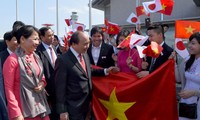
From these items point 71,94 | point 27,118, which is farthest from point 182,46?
point 27,118

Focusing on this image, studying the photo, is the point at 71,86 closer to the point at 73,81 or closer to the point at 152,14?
the point at 73,81

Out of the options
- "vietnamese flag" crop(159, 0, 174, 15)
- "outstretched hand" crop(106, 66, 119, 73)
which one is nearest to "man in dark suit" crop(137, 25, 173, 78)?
"outstretched hand" crop(106, 66, 119, 73)

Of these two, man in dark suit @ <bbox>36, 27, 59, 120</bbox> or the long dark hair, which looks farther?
man in dark suit @ <bbox>36, 27, 59, 120</bbox>

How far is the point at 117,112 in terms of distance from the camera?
3.71m

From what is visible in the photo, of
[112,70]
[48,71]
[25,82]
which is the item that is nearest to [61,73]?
[25,82]

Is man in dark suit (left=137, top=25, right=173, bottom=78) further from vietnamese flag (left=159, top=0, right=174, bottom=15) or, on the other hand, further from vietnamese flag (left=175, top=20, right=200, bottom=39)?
vietnamese flag (left=159, top=0, right=174, bottom=15)

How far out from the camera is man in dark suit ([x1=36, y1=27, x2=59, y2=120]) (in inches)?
147

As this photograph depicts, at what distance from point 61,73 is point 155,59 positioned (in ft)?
4.38

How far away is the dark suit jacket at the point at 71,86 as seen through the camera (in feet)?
10.7

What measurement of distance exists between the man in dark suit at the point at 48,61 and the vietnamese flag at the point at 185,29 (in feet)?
5.75

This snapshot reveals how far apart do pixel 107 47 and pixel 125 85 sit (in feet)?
3.57

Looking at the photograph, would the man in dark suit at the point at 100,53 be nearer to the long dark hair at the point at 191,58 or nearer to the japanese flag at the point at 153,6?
the japanese flag at the point at 153,6

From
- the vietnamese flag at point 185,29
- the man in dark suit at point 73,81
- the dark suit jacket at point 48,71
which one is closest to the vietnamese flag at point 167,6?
the vietnamese flag at point 185,29

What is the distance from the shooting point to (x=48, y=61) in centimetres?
388
